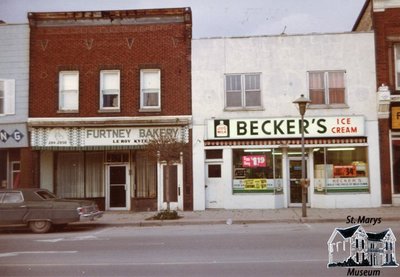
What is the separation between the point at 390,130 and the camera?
20609 mm

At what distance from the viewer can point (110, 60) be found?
72.1 feet

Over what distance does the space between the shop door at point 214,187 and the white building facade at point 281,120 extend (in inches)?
1.7

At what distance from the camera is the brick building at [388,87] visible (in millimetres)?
20469

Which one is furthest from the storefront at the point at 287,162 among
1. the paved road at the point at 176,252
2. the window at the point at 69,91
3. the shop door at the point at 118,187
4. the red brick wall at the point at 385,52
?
the window at the point at 69,91

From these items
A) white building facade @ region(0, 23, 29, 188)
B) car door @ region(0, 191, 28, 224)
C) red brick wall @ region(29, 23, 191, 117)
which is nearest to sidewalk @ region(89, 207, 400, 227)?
car door @ region(0, 191, 28, 224)

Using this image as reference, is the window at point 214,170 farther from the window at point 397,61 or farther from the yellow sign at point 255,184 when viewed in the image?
the window at point 397,61

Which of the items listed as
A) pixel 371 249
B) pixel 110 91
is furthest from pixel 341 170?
pixel 371 249

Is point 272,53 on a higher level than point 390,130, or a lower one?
higher

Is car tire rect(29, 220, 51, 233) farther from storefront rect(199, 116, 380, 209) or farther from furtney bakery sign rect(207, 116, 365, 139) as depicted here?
furtney bakery sign rect(207, 116, 365, 139)

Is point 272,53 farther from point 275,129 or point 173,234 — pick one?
point 173,234

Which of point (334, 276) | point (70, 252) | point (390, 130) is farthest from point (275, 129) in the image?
point (334, 276)

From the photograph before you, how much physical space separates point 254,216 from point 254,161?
347cm

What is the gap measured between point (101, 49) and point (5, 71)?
4394 mm

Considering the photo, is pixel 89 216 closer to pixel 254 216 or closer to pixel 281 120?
pixel 254 216
